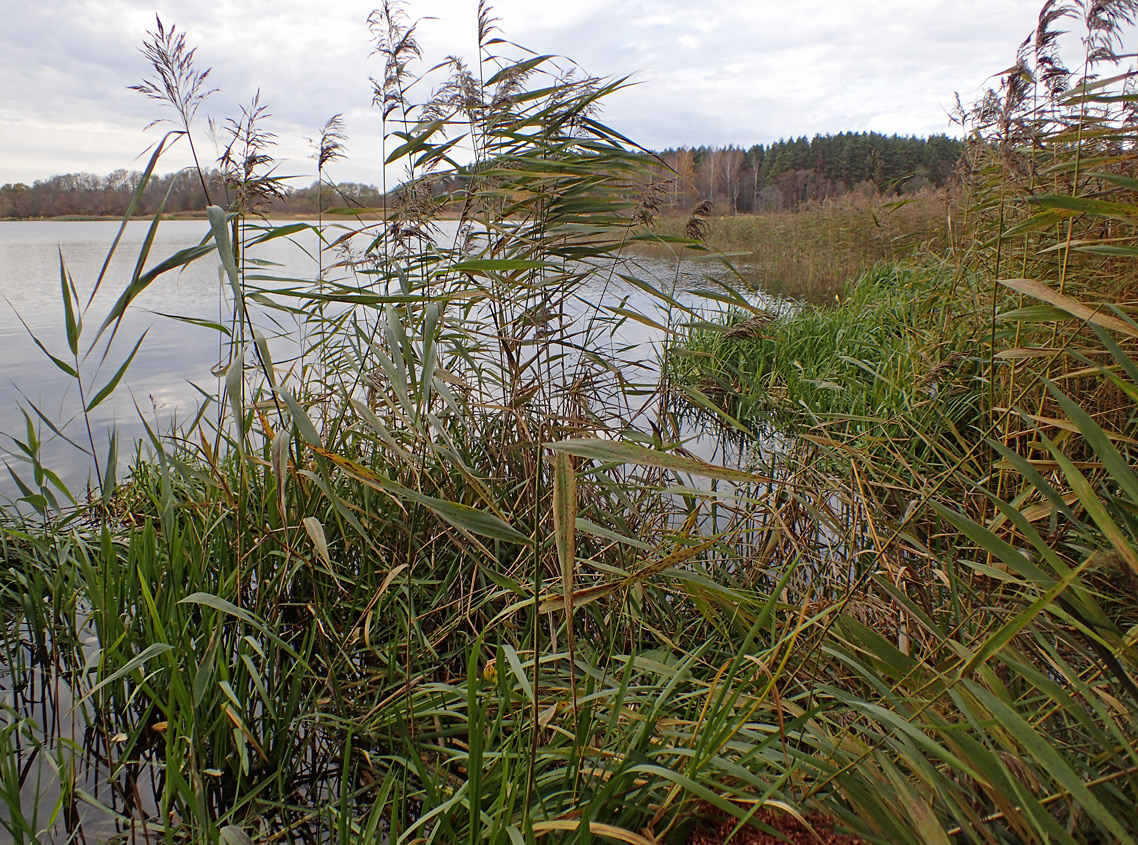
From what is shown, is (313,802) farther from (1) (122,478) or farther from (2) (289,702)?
(1) (122,478)

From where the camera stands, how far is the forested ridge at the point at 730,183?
7.80 ft

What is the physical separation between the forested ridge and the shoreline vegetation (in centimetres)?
22

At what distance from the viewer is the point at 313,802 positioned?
1741 mm

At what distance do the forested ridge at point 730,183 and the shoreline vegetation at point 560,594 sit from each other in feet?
0.71

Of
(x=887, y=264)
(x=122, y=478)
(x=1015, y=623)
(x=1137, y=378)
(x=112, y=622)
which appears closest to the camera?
(x=1015, y=623)

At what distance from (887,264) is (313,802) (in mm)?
8301

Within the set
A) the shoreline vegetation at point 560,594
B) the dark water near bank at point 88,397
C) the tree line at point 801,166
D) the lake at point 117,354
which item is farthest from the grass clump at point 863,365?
the tree line at point 801,166

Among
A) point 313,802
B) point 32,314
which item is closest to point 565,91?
point 313,802

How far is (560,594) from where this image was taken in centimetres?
105

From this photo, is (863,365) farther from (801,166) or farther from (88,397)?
(801,166)

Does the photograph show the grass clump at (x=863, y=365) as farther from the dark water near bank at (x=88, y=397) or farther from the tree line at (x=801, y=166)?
the tree line at (x=801, y=166)

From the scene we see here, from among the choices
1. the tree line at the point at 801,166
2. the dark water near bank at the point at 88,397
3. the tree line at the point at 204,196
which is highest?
the tree line at the point at 801,166

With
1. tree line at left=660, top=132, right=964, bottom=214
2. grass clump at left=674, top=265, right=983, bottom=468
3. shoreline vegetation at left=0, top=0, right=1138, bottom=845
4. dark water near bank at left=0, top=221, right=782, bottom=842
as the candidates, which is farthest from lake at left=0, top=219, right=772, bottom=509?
tree line at left=660, top=132, right=964, bottom=214

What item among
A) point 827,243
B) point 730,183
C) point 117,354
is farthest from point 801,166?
point 117,354
